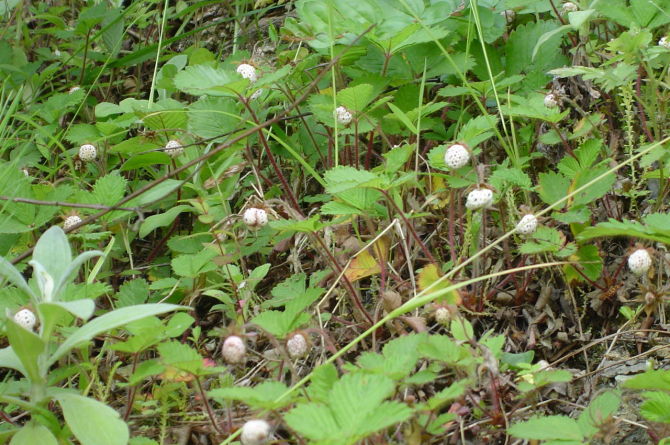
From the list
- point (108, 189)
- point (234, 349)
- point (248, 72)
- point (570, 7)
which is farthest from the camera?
point (570, 7)

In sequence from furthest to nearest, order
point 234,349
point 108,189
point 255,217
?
point 108,189 → point 255,217 → point 234,349

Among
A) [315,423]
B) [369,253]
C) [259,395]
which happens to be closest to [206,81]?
[369,253]

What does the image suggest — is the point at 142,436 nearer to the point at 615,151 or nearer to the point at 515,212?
the point at 515,212

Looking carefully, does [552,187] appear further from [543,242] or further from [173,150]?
[173,150]

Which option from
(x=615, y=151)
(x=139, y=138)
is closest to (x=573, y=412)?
(x=615, y=151)

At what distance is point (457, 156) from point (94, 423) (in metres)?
0.88

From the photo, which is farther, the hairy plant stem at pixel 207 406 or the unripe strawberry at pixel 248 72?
the unripe strawberry at pixel 248 72

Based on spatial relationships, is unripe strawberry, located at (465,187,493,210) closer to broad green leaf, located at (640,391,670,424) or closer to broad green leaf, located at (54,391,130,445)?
broad green leaf, located at (640,391,670,424)

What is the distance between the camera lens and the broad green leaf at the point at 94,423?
136 cm

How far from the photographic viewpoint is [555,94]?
199 cm

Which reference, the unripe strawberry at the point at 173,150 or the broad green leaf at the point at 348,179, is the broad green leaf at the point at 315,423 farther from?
the unripe strawberry at the point at 173,150

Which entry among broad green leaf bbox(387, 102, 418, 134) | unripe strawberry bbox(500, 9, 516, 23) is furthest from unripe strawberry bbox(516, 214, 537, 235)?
unripe strawberry bbox(500, 9, 516, 23)

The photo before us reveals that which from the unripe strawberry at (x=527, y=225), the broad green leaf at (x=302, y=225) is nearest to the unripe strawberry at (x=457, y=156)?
the unripe strawberry at (x=527, y=225)

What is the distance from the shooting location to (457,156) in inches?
66.9
